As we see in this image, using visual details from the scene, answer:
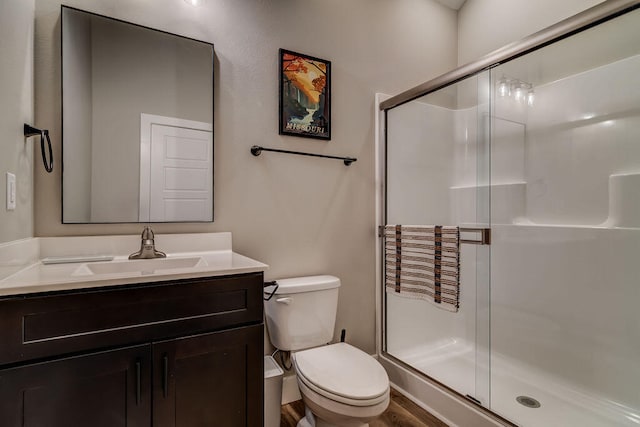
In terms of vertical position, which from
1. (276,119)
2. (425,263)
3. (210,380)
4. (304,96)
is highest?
(304,96)

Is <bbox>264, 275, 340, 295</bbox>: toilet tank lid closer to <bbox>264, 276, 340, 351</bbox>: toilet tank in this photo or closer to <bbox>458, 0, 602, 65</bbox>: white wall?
<bbox>264, 276, 340, 351</bbox>: toilet tank

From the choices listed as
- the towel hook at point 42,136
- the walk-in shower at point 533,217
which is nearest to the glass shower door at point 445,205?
the walk-in shower at point 533,217

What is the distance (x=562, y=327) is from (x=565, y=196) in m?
0.74

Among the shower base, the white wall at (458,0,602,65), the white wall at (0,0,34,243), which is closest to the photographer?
the white wall at (0,0,34,243)

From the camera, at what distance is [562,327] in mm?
1891

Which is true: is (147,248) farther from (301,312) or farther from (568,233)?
(568,233)

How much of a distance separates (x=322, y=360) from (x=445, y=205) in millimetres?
1124

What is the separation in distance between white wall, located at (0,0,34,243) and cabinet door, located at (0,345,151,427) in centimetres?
43

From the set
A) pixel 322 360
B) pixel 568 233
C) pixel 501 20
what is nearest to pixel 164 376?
pixel 322 360

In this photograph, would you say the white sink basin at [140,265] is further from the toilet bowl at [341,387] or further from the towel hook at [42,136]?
the toilet bowl at [341,387]

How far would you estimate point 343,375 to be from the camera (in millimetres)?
1434

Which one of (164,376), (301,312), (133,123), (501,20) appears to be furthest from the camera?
(501,20)

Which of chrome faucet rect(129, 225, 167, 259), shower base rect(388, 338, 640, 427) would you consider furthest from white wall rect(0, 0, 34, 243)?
shower base rect(388, 338, 640, 427)

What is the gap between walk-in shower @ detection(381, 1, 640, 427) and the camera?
5.39ft
